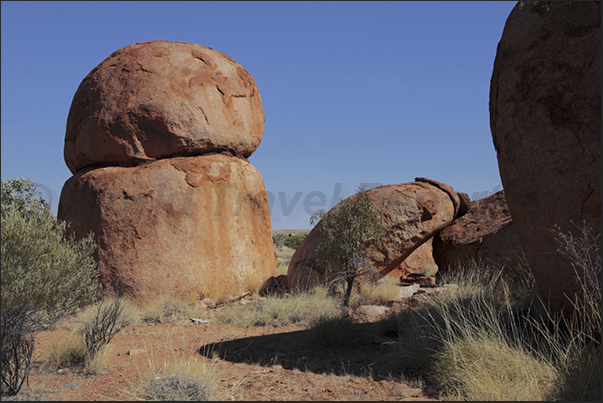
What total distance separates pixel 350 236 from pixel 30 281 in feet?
18.0

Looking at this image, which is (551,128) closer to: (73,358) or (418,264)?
(73,358)

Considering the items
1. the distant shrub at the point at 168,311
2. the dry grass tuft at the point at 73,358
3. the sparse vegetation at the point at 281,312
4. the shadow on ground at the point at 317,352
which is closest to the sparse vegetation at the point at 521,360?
the shadow on ground at the point at 317,352

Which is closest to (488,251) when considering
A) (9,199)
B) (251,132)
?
(251,132)

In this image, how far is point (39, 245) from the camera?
180 inches

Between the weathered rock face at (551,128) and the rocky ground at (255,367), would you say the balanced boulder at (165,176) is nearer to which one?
the rocky ground at (255,367)

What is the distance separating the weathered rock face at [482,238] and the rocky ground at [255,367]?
3.45 meters

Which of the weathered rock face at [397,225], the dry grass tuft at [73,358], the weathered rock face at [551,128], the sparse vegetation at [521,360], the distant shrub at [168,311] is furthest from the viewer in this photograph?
the weathered rock face at [397,225]

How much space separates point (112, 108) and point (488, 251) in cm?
744

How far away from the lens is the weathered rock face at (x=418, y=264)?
11.7m

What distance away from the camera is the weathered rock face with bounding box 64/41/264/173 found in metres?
A: 9.41

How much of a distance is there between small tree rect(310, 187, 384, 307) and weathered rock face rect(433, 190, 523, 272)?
215cm

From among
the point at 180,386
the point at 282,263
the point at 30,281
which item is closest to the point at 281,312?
the point at 180,386

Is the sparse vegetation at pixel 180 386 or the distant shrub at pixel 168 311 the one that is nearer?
the sparse vegetation at pixel 180 386

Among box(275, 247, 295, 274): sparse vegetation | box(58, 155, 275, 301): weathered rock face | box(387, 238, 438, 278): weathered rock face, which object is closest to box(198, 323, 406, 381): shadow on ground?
box(58, 155, 275, 301): weathered rock face
